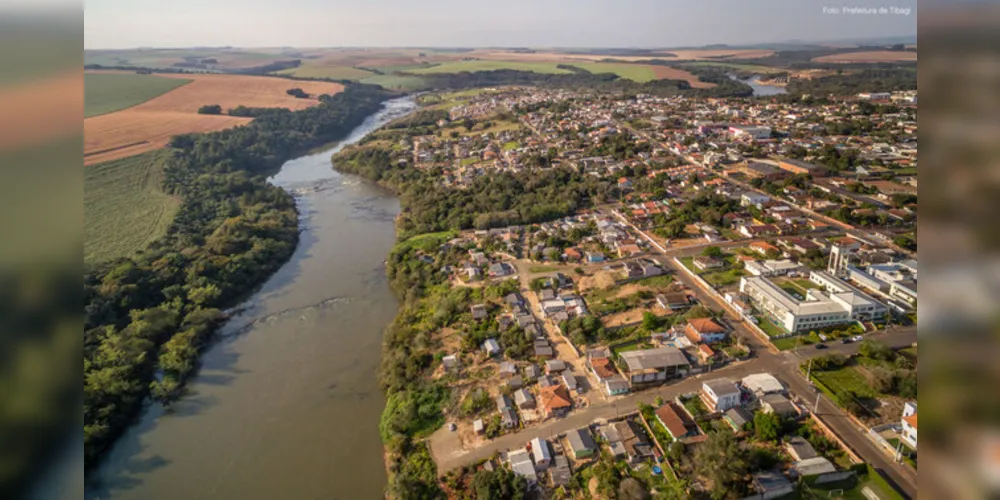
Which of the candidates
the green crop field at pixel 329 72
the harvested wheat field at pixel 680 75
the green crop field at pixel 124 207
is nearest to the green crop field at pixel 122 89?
the green crop field at pixel 124 207

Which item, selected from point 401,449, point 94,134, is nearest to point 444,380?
point 401,449

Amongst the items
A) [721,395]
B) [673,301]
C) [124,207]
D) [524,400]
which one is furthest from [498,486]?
[124,207]

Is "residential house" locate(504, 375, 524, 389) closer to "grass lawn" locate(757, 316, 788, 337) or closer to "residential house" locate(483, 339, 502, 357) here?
"residential house" locate(483, 339, 502, 357)

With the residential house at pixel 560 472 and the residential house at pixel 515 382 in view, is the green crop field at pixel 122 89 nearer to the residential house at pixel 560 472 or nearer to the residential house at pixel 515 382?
the residential house at pixel 515 382

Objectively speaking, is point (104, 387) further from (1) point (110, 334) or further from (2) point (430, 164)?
(2) point (430, 164)

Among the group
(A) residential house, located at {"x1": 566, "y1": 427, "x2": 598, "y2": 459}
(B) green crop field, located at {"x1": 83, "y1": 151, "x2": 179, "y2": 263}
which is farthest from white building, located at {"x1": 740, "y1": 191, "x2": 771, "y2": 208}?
(B) green crop field, located at {"x1": 83, "y1": 151, "x2": 179, "y2": 263}

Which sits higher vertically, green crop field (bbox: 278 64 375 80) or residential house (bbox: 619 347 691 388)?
green crop field (bbox: 278 64 375 80)
